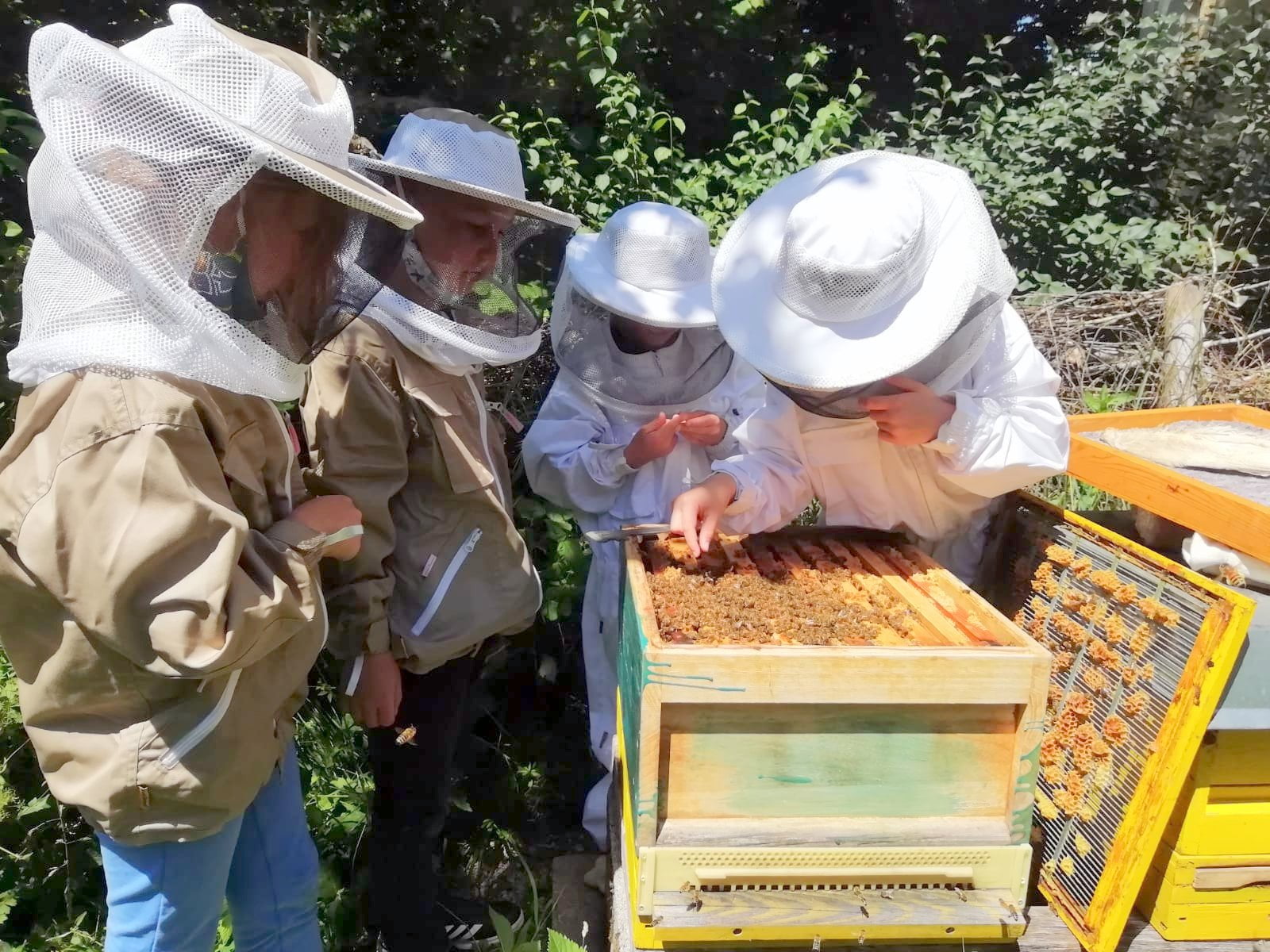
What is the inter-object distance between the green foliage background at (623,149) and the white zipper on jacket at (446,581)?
40.5 inches

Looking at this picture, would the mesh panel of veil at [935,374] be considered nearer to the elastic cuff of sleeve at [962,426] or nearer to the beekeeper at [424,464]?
the elastic cuff of sleeve at [962,426]

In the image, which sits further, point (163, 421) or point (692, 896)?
point (692, 896)

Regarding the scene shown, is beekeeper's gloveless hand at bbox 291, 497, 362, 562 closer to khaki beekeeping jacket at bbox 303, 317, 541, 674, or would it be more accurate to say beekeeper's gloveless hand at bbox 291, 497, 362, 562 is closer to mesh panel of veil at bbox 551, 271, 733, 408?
khaki beekeeping jacket at bbox 303, 317, 541, 674

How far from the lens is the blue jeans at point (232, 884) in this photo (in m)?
1.46

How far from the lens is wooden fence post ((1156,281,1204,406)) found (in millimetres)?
4211

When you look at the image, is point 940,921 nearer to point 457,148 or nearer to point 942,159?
point 457,148

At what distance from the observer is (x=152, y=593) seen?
47.9 inches

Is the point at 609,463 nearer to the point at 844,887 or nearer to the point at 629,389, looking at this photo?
the point at 629,389

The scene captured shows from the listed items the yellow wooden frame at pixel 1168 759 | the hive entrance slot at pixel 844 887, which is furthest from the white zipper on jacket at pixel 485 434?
the yellow wooden frame at pixel 1168 759

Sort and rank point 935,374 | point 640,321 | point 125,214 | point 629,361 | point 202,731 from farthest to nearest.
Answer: point 629,361, point 640,321, point 935,374, point 202,731, point 125,214

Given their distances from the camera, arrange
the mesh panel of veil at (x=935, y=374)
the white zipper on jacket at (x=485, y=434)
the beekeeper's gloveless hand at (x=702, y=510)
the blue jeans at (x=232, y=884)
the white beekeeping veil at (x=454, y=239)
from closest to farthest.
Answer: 1. the blue jeans at (x=232, y=884)
2. the mesh panel of veil at (x=935, y=374)
3. the white beekeeping veil at (x=454, y=239)
4. the beekeeper's gloveless hand at (x=702, y=510)
5. the white zipper on jacket at (x=485, y=434)

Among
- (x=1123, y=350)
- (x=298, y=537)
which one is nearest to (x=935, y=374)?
(x=298, y=537)

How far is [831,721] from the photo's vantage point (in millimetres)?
1425

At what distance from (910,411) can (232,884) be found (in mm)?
1664
